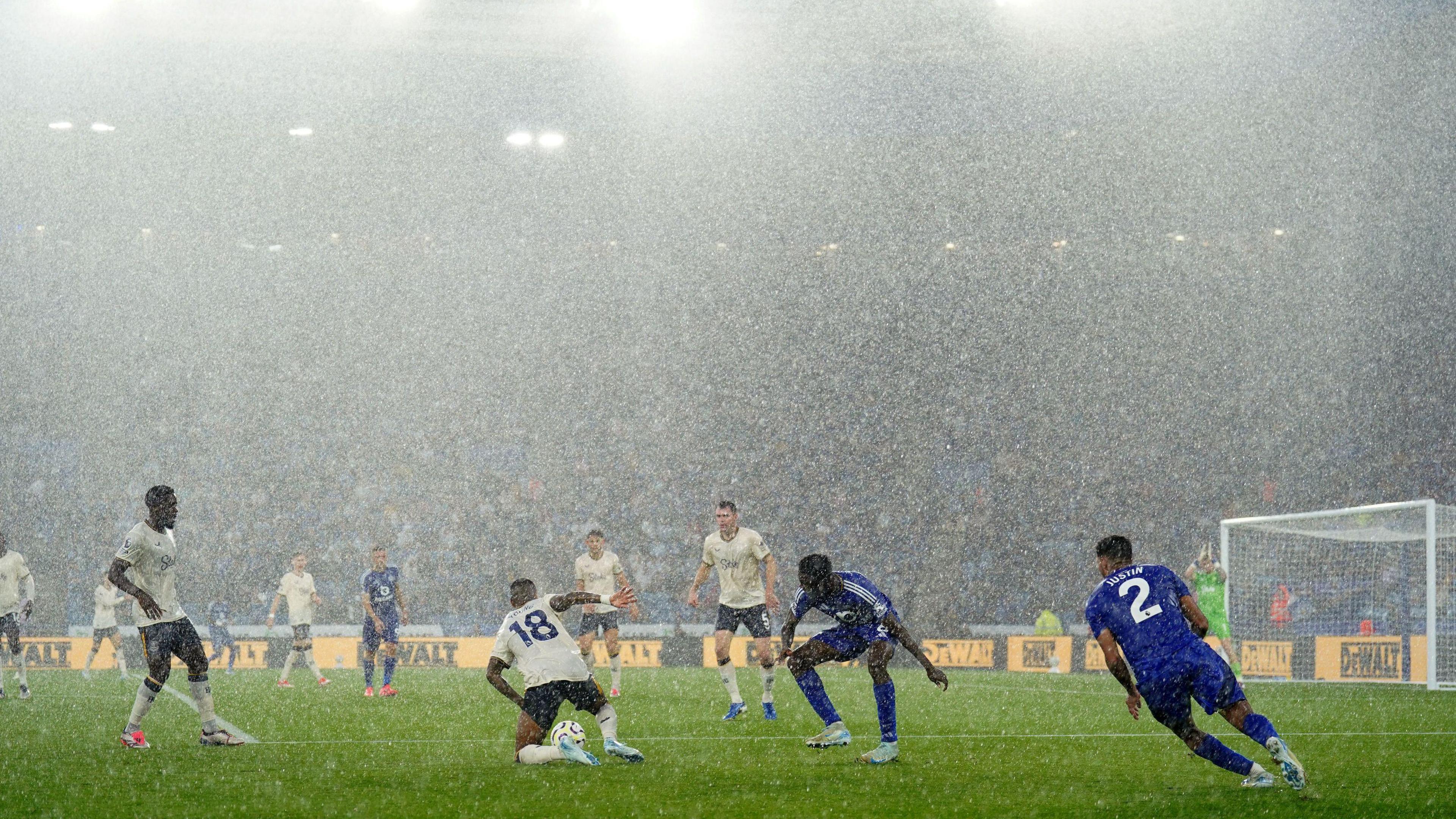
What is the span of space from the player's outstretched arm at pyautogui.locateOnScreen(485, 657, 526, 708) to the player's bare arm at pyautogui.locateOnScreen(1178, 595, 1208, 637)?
4.37 m

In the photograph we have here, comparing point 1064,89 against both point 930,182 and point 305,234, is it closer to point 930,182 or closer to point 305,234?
point 930,182

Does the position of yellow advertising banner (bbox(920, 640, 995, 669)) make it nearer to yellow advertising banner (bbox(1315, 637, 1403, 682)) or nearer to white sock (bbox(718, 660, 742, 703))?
yellow advertising banner (bbox(1315, 637, 1403, 682))

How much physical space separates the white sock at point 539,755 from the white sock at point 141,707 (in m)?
3.34

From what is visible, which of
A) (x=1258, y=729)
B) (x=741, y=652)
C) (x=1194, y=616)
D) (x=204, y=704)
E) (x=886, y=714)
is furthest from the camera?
(x=741, y=652)

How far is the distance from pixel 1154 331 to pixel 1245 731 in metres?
30.6

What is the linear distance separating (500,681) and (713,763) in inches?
64.6

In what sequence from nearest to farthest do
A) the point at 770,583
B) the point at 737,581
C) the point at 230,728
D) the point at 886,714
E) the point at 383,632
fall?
the point at 886,714 → the point at 230,728 → the point at 770,583 → the point at 737,581 → the point at 383,632

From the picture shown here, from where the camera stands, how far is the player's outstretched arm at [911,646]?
30.6 feet

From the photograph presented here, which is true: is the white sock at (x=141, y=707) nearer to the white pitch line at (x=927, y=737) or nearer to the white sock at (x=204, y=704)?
the white sock at (x=204, y=704)

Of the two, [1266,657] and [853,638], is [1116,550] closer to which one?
[853,638]

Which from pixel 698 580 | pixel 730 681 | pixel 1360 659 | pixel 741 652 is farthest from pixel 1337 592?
pixel 730 681

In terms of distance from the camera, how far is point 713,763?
10312mm

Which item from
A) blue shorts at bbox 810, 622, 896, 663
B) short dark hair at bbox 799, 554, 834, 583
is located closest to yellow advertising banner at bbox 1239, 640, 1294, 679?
blue shorts at bbox 810, 622, 896, 663


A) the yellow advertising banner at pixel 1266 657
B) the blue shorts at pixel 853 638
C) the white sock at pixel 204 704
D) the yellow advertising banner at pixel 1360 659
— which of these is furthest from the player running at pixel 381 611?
the yellow advertising banner at pixel 1360 659
